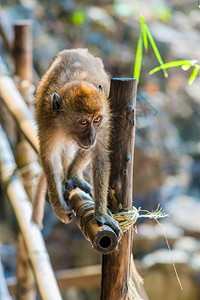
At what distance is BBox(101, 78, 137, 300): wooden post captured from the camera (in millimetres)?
1630

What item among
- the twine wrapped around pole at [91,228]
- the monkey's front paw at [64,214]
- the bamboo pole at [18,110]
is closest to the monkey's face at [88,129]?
the twine wrapped around pole at [91,228]

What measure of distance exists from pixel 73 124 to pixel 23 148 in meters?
1.47

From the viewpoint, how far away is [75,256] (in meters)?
6.86

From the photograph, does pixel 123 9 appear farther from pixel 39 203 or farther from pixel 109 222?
pixel 109 222

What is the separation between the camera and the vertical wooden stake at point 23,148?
3418mm

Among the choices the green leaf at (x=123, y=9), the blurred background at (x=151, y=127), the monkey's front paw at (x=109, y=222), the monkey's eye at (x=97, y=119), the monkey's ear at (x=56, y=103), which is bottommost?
the blurred background at (x=151, y=127)

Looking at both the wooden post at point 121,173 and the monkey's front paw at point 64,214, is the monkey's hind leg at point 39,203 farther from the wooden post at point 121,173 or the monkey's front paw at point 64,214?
the wooden post at point 121,173

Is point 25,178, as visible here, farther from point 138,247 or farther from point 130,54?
point 130,54

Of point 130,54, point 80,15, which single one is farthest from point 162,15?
point 80,15

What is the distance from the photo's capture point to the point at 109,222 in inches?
63.5

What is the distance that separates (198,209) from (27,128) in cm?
501

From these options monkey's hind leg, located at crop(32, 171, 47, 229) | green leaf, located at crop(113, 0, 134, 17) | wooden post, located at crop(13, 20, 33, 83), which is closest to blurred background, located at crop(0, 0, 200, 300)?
green leaf, located at crop(113, 0, 134, 17)

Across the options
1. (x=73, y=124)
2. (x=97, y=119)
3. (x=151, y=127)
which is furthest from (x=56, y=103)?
(x=151, y=127)

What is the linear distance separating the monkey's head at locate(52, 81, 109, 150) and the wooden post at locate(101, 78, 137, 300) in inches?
10.5
